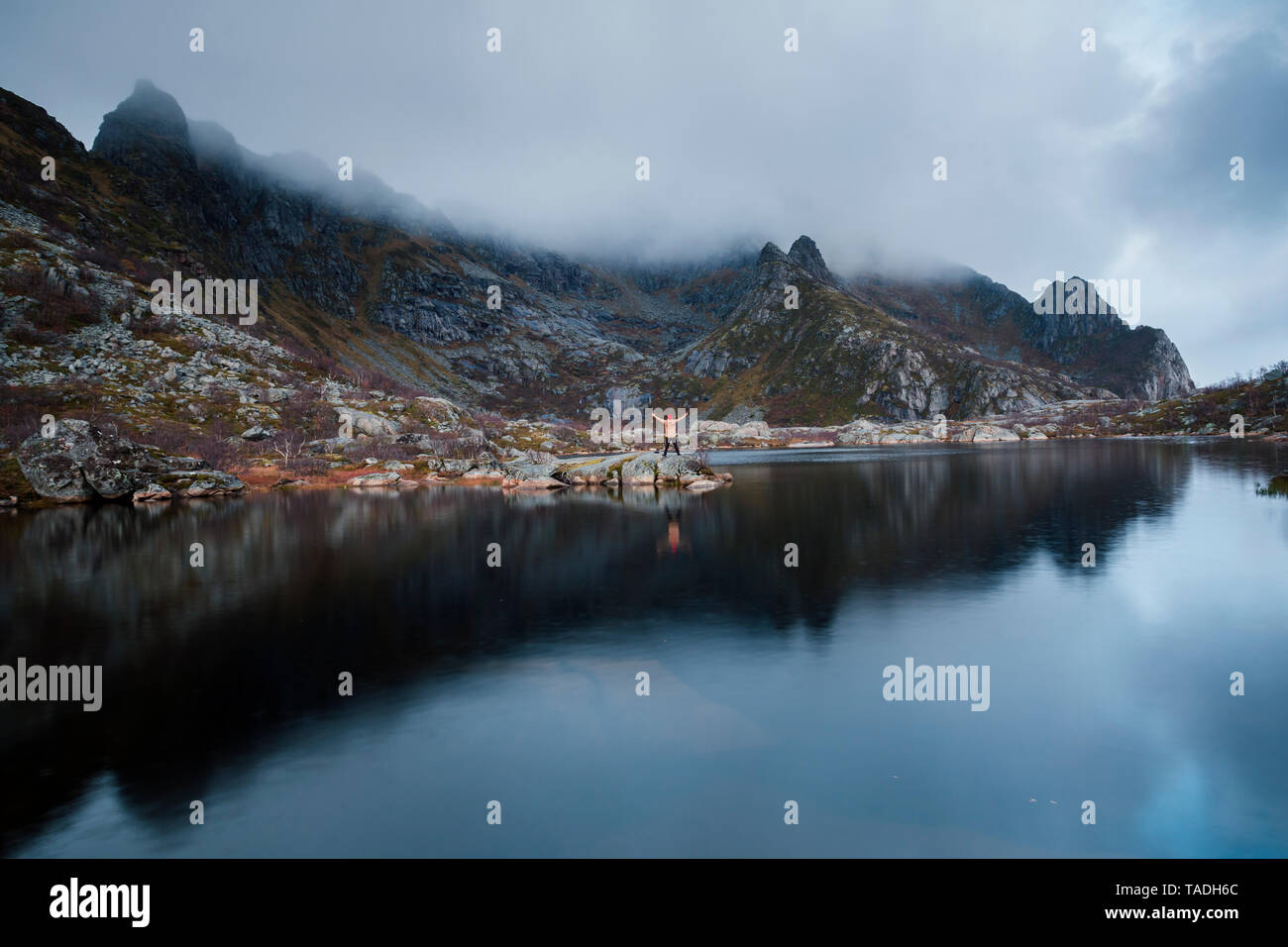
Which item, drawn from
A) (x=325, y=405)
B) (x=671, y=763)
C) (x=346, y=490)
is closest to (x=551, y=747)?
(x=671, y=763)

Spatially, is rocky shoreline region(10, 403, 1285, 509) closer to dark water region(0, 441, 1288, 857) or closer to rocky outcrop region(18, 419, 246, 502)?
rocky outcrop region(18, 419, 246, 502)

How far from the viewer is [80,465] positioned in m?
67.4

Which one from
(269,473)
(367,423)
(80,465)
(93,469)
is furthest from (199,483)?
(367,423)

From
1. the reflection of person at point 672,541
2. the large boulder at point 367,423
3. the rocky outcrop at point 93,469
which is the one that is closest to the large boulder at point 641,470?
the reflection of person at point 672,541

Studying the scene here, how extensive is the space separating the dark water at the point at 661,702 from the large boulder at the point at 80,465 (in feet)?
133

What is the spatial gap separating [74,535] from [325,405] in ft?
313

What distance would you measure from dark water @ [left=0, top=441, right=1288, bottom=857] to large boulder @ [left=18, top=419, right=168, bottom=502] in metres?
40.6

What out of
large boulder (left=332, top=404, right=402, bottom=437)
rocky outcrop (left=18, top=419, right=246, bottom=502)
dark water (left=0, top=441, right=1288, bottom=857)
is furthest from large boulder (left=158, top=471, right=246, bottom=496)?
large boulder (left=332, top=404, right=402, bottom=437)

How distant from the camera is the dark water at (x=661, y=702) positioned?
10.6 metres

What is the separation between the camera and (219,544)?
131 ft

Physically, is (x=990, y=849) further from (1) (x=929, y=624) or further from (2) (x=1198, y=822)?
(1) (x=929, y=624)

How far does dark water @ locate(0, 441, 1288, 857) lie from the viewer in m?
10.6
